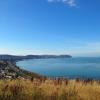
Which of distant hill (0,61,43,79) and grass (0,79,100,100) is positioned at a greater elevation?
grass (0,79,100,100)

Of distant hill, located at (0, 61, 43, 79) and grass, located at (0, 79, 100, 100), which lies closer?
grass, located at (0, 79, 100, 100)

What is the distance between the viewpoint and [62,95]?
8.13 meters

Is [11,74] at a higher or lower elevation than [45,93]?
lower

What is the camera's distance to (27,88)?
8.98m

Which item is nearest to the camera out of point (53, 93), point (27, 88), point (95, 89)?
point (53, 93)

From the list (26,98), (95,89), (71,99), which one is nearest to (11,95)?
(26,98)

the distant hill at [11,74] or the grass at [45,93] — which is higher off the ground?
the grass at [45,93]

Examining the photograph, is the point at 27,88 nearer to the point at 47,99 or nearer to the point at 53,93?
the point at 53,93

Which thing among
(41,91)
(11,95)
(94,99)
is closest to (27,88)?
(41,91)

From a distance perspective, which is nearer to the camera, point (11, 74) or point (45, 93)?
point (45, 93)

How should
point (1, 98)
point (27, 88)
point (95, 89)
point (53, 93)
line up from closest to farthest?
→ 1. point (1, 98)
2. point (53, 93)
3. point (27, 88)
4. point (95, 89)

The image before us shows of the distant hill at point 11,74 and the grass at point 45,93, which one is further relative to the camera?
the distant hill at point 11,74

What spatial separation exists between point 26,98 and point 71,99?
1.24 meters

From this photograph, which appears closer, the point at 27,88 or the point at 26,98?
the point at 26,98
